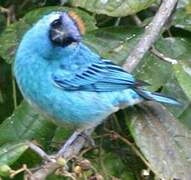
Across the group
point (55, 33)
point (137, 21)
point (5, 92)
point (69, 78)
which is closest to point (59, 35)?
point (55, 33)

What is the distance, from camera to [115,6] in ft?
9.34

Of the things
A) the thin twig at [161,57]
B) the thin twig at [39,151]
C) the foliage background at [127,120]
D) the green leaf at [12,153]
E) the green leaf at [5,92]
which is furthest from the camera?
the green leaf at [5,92]

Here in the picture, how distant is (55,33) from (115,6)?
0.29 metres

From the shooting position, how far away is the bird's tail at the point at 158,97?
282 cm

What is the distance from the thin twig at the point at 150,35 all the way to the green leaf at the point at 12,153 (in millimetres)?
506

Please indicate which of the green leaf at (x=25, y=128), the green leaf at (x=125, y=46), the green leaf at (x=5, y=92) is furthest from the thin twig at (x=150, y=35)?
the green leaf at (x=5, y=92)

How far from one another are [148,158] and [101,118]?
0.32 metres

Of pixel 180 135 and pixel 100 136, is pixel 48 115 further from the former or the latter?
pixel 180 135

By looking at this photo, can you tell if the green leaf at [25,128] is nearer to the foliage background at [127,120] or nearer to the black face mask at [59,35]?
the foliage background at [127,120]

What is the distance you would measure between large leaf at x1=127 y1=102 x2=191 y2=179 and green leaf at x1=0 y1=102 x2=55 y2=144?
0.32 metres

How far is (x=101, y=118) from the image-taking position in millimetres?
2857

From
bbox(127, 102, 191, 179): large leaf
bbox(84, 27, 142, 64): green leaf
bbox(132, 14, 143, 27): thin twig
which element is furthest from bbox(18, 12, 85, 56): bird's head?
bbox(132, 14, 143, 27): thin twig

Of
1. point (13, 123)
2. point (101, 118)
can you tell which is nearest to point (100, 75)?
point (101, 118)

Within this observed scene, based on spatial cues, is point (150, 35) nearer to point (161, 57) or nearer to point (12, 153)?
point (161, 57)
